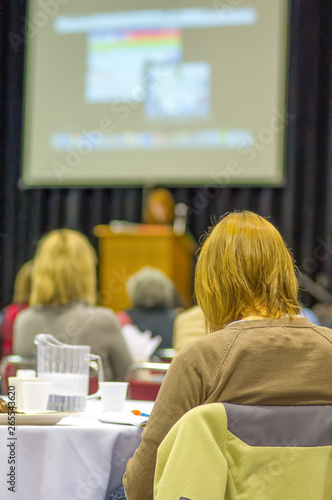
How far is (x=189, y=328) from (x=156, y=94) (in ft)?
12.2

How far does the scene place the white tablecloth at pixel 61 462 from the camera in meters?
1.42

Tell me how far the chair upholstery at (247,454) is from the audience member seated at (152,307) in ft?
7.00

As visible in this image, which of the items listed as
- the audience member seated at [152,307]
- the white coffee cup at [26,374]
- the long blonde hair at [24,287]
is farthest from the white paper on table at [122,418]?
the long blonde hair at [24,287]

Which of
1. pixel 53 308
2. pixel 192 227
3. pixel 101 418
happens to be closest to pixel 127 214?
pixel 192 227

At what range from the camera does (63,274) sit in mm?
2439

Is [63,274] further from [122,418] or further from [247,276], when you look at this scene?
[247,276]

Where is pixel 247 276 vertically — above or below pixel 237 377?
above

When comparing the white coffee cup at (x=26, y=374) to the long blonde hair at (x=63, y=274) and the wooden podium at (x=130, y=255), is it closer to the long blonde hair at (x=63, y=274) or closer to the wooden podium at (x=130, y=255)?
the long blonde hair at (x=63, y=274)

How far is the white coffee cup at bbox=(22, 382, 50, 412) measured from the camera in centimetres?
162

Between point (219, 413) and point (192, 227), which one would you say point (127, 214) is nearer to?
point (192, 227)

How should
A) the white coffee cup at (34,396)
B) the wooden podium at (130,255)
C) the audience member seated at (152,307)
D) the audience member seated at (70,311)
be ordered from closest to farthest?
the white coffee cup at (34,396) < the audience member seated at (70,311) < the audience member seated at (152,307) < the wooden podium at (130,255)

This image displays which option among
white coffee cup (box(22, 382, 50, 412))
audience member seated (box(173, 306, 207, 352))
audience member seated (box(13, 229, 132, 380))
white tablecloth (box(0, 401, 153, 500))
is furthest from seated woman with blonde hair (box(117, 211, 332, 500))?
audience member seated (box(173, 306, 207, 352))

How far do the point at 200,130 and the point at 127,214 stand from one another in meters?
1.20

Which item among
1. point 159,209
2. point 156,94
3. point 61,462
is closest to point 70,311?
point 61,462
